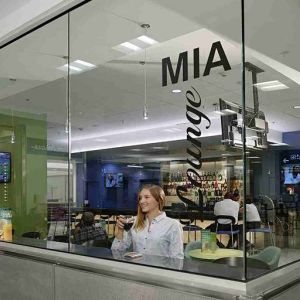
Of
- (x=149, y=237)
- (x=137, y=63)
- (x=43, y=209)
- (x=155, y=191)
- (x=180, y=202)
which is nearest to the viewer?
(x=149, y=237)

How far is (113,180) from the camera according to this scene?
1173 centimetres

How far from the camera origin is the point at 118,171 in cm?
1191

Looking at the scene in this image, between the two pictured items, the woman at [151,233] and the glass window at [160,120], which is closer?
the woman at [151,233]

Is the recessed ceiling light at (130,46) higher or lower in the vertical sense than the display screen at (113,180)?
higher

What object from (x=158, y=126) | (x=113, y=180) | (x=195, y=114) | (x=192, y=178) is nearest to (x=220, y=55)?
(x=195, y=114)

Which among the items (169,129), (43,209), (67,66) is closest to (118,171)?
(169,129)

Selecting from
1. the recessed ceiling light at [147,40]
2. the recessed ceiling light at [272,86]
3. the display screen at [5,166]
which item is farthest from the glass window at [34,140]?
the recessed ceiling light at [272,86]

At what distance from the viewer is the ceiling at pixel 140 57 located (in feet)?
11.1

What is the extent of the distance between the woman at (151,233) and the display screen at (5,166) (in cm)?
255

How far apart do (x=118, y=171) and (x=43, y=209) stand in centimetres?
585

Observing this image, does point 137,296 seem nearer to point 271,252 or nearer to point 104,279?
point 104,279

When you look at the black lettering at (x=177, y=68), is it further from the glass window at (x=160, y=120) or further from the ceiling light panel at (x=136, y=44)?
the ceiling light panel at (x=136, y=44)

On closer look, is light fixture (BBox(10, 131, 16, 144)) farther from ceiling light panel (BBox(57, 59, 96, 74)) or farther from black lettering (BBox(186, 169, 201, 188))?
black lettering (BBox(186, 169, 201, 188))

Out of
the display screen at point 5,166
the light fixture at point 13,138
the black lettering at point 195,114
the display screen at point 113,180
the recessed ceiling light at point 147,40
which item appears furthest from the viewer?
the display screen at point 113,180
